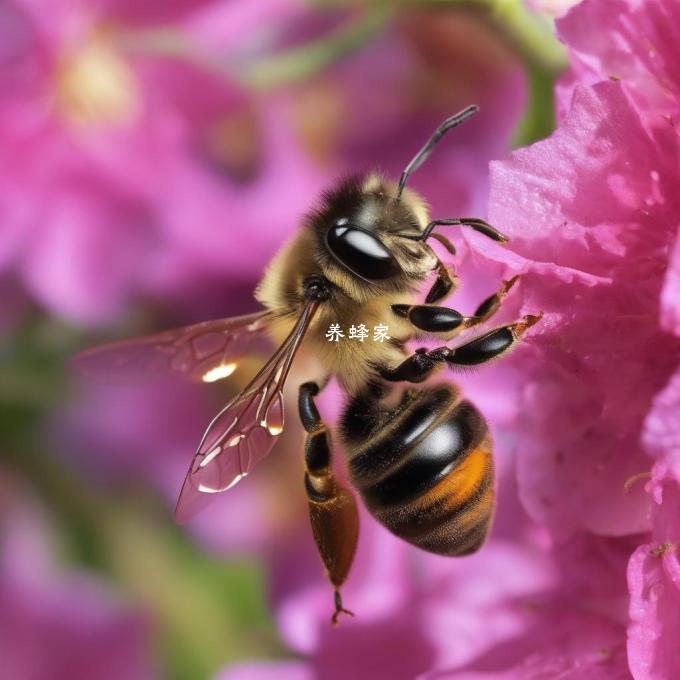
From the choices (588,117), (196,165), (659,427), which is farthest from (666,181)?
(196,165)

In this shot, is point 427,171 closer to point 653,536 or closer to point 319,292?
point 319,292

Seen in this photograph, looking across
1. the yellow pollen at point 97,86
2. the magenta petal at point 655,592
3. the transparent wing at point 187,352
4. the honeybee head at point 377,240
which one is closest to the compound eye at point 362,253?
the honeybee head at point 377,240

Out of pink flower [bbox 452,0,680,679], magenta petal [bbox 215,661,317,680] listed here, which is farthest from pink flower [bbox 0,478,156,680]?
pink flower [bbox 452,0,680,679]

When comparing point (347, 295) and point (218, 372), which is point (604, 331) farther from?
point (218, 372)

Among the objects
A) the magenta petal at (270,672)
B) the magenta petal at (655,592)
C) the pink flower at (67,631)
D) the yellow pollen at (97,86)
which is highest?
the magenta petal at (655,592)

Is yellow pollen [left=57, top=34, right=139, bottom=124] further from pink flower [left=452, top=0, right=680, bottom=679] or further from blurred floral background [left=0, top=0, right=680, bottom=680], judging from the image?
pink flower [left=452, top=0, right=680, bottom=679]

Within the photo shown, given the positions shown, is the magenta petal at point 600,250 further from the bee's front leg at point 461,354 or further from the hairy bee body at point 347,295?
the hairy bee body at point 347,295

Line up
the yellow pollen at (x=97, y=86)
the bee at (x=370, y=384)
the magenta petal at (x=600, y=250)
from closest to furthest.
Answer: the magenta petal at (x=600, y=250) → the bee at (x=370, y=384) → the yellow pollen at (x=97, y=86)

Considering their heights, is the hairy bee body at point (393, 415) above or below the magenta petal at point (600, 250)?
below
